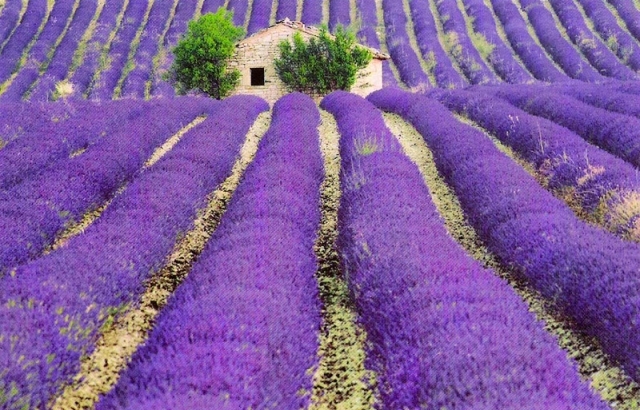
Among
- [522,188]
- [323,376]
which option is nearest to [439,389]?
[323,376]

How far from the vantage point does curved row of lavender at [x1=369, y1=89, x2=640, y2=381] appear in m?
3.37

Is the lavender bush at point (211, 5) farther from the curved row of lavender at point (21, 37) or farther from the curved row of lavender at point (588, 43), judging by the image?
the curved row of lavender at point (588, 43)

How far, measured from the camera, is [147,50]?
2534 centimetres

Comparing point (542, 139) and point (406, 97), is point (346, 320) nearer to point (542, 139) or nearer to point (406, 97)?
point (542, 139)

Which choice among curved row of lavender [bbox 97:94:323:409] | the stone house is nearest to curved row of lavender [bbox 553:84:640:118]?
curved row of lavender [bbox 97:94:323:409]

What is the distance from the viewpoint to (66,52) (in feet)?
79.8

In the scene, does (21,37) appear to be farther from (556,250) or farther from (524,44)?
(556,250)

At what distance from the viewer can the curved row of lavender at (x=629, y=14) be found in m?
25.2

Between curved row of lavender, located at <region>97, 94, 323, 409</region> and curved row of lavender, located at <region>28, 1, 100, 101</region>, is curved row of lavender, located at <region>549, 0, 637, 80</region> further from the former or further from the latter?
curved row of lavender, located at <region>28, 1, 100, 101</region>

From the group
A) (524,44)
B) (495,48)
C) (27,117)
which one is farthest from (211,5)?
(27,117)

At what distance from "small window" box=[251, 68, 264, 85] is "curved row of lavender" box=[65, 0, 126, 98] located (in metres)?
5.87

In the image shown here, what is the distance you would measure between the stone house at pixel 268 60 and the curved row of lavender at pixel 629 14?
1165 centimetres

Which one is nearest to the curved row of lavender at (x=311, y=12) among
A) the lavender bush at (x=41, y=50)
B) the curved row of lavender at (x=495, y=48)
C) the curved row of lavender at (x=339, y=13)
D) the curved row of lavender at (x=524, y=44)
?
the curved row of lavender at (x=339, y=13)

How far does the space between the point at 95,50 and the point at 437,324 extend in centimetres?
2522
